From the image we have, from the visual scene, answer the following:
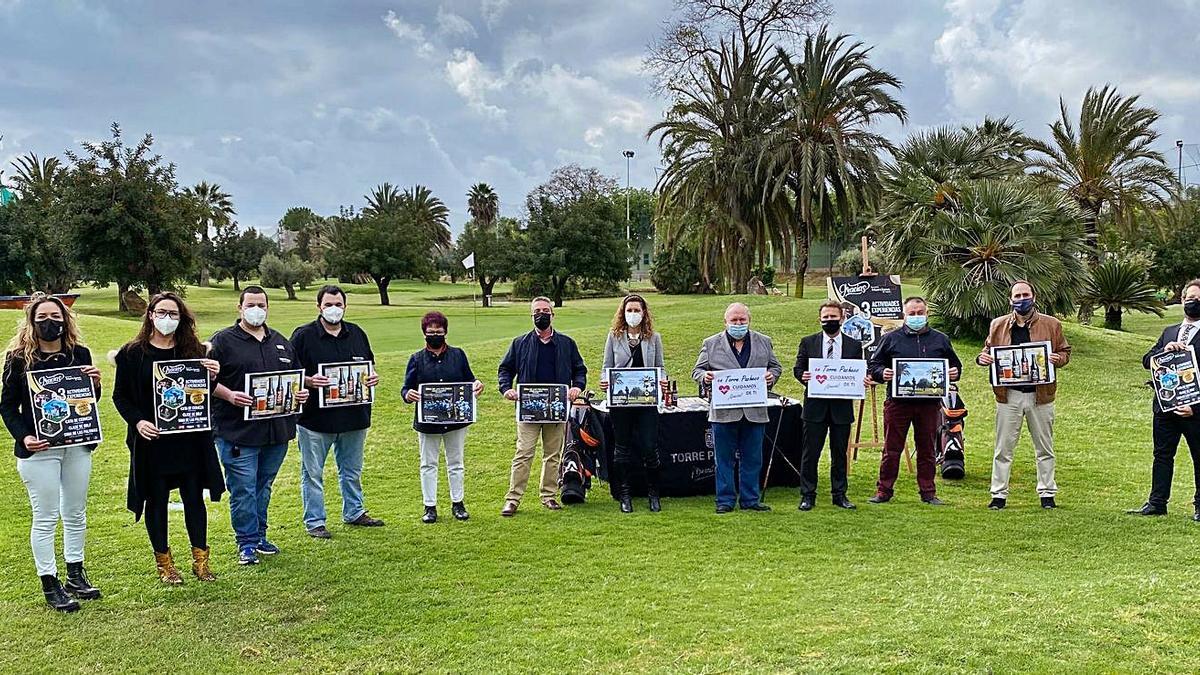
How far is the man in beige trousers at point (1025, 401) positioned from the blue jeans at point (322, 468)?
17.3 feet

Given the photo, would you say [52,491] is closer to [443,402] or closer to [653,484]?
[443,402]

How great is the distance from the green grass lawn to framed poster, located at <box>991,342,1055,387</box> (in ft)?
3.76

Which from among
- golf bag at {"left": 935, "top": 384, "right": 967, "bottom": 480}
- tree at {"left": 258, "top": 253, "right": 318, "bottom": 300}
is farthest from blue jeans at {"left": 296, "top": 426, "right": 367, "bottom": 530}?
tree at {"left": 258, "top": 253, "right": 318, "bottom": 300}

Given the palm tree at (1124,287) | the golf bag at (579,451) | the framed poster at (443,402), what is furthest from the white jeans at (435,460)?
the palm tree at (1124,287)

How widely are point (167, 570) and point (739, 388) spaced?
4.44 m

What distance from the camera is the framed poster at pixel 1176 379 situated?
6930 mm

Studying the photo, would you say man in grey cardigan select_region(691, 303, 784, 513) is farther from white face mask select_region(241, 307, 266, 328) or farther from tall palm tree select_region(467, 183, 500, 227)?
tall palm tree select_region(467, 183, 500, 227)

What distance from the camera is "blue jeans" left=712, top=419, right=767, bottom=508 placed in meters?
7.59

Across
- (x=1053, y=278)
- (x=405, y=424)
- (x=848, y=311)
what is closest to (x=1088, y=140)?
(x=1053, y=278)

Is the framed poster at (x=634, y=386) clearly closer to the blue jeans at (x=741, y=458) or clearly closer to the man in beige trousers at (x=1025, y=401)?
the blue jeans at (x=741, y=458)

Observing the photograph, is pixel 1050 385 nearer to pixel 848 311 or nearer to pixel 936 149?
pixel 848 311

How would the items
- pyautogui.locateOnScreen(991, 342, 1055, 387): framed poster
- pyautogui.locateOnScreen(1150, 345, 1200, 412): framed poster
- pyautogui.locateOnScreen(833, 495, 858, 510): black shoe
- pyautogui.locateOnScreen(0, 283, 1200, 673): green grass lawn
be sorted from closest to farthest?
pyautogui.locateOnScreen(0, 283, 1200, 673): green grass lawn → pyautogui.locateOnScreen(1150, 345, 1200, 412): framed poster → pyautogui.locateOnScreen(991, 342, 1055, 387): framed poster → pyautogui.locateOnScreen(833, 495, 858, 510): black shoe

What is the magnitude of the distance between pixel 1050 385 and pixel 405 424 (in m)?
8.33

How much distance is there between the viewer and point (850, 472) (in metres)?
9.58
